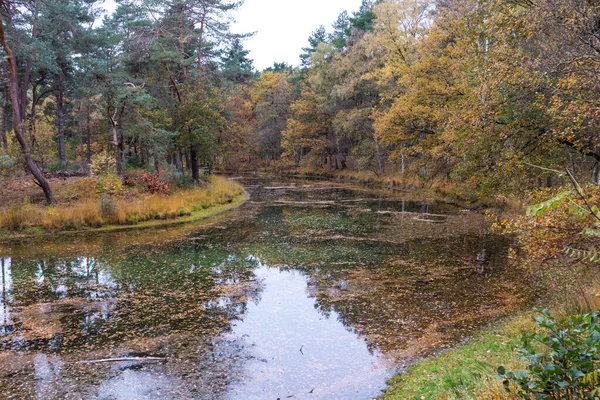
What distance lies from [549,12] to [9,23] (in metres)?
20.7

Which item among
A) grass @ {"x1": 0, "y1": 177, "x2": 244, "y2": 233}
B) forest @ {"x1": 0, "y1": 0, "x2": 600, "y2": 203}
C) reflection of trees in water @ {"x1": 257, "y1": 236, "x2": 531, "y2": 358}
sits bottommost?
reflection of trees in water @ {"x1": 257, "y1": 236, "x2": 531, "y2": 358}

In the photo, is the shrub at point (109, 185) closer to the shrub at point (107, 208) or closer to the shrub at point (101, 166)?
the shrub at point (101, 166)

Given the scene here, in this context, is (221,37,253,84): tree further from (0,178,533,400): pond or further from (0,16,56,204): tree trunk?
(0,178,533,400): pond

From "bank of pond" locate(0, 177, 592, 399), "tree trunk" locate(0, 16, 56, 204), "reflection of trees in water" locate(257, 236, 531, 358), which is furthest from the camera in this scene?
"tree trunk" locate(0, 16, 56, 204)

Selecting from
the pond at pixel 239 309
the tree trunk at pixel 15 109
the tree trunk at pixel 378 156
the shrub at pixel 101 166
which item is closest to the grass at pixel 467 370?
the pond at pixel 239 309

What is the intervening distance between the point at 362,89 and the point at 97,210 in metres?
25.8

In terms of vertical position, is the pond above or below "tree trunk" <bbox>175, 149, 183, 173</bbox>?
below

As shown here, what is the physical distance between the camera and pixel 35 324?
7.30m

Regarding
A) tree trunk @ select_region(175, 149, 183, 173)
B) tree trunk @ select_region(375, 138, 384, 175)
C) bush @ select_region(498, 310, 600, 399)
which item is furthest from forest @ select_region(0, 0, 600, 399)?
tree trunk @ select_region(375, 138, 384, 175)

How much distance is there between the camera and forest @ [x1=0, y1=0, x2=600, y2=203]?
8070 mm

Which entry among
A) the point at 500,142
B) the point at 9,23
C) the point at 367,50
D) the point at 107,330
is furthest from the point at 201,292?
the point at 367,50

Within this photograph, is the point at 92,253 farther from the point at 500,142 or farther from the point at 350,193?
the point at 350,193

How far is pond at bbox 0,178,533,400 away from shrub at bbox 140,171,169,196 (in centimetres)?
511

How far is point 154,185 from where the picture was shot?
2045 centimetres
